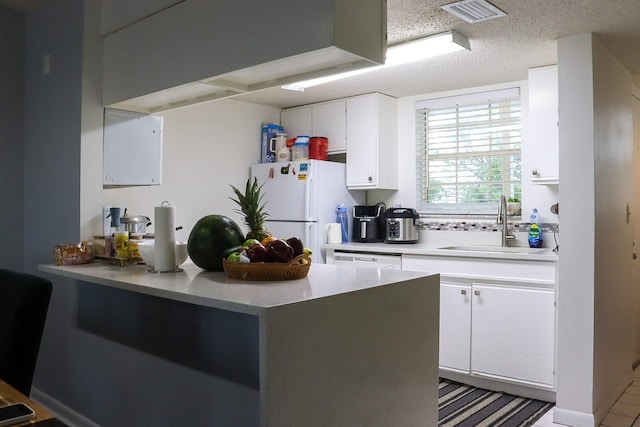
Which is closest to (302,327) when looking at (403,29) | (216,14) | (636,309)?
(216,14)

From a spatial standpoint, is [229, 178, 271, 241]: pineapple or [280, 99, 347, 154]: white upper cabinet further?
[280, 99, 347, 154]: white upper cabinet

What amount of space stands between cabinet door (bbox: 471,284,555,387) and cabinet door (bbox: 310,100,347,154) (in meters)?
1.83

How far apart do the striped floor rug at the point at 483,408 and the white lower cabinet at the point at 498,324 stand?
116mm

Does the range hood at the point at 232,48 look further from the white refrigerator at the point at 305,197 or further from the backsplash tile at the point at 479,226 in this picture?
the backsplash tile at the point at 479,226

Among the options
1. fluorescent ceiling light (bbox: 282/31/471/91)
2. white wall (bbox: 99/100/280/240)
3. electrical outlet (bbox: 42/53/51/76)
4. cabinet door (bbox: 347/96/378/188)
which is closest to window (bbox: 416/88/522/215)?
cabinet door (bbox: 347/96/378/188)

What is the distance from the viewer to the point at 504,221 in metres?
3.89

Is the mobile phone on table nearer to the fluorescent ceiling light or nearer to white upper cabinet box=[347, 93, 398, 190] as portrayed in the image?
the fluorescent ceiling light

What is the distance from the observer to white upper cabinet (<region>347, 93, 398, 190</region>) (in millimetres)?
4398

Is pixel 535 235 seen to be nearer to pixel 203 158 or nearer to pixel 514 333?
pixel 514 333

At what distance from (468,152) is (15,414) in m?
3.84

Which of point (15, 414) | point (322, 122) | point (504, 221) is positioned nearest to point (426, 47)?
point (504, 221)

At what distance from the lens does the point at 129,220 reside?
2.71m

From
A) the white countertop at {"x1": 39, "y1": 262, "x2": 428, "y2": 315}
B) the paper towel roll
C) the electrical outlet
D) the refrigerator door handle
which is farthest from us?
the refrigerator door handle

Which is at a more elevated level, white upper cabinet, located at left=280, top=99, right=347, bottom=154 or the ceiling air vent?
the ceiling air vent
